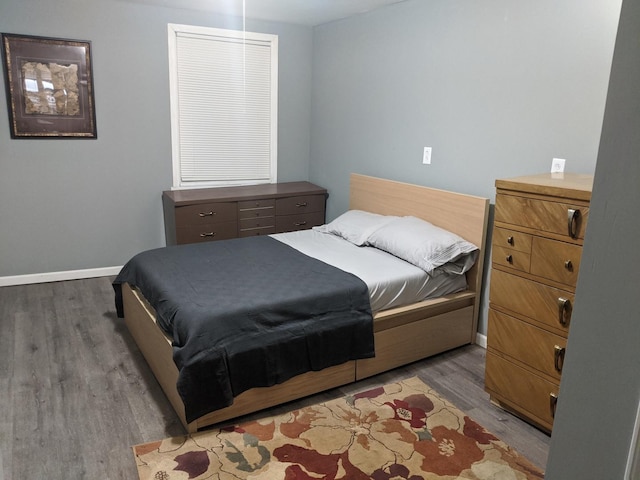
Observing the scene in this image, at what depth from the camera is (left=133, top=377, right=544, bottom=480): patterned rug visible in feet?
6.84

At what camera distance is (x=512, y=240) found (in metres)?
2.38

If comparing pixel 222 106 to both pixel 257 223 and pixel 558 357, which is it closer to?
pixel 257 223

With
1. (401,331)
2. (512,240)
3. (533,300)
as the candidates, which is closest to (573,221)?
(512,240)

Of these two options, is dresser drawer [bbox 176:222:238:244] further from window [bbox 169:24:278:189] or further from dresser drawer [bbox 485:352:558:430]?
dresser drawer [bbox 485:352:558:430]

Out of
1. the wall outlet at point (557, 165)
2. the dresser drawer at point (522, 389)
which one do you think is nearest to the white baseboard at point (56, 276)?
the dresser drawer at point (522, 389)

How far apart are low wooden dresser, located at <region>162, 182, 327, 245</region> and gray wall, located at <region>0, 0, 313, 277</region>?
1.21ft

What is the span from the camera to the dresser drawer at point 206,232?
164 inches

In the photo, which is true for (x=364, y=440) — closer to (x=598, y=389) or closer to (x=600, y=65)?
(x=598, y=389)

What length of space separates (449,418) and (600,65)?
193 cm

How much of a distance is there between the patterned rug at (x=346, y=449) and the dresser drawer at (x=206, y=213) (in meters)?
2.17

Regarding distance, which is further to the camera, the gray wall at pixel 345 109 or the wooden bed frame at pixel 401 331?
the gray wall at pixel 345 109

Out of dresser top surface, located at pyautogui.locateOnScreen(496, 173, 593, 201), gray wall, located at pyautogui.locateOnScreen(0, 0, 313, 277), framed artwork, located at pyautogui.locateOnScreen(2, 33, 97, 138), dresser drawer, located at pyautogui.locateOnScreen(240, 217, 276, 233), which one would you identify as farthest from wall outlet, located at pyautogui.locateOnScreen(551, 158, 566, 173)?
framed artwork, located at pyautogui.locateOnScreen(2, 33, 97, 138)

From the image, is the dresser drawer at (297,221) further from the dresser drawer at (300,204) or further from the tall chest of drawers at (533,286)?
the tall chest of drawers at (533,286)

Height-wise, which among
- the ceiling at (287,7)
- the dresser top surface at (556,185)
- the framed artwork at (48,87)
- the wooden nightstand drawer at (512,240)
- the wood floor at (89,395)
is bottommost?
the wood floor at (89,395)
